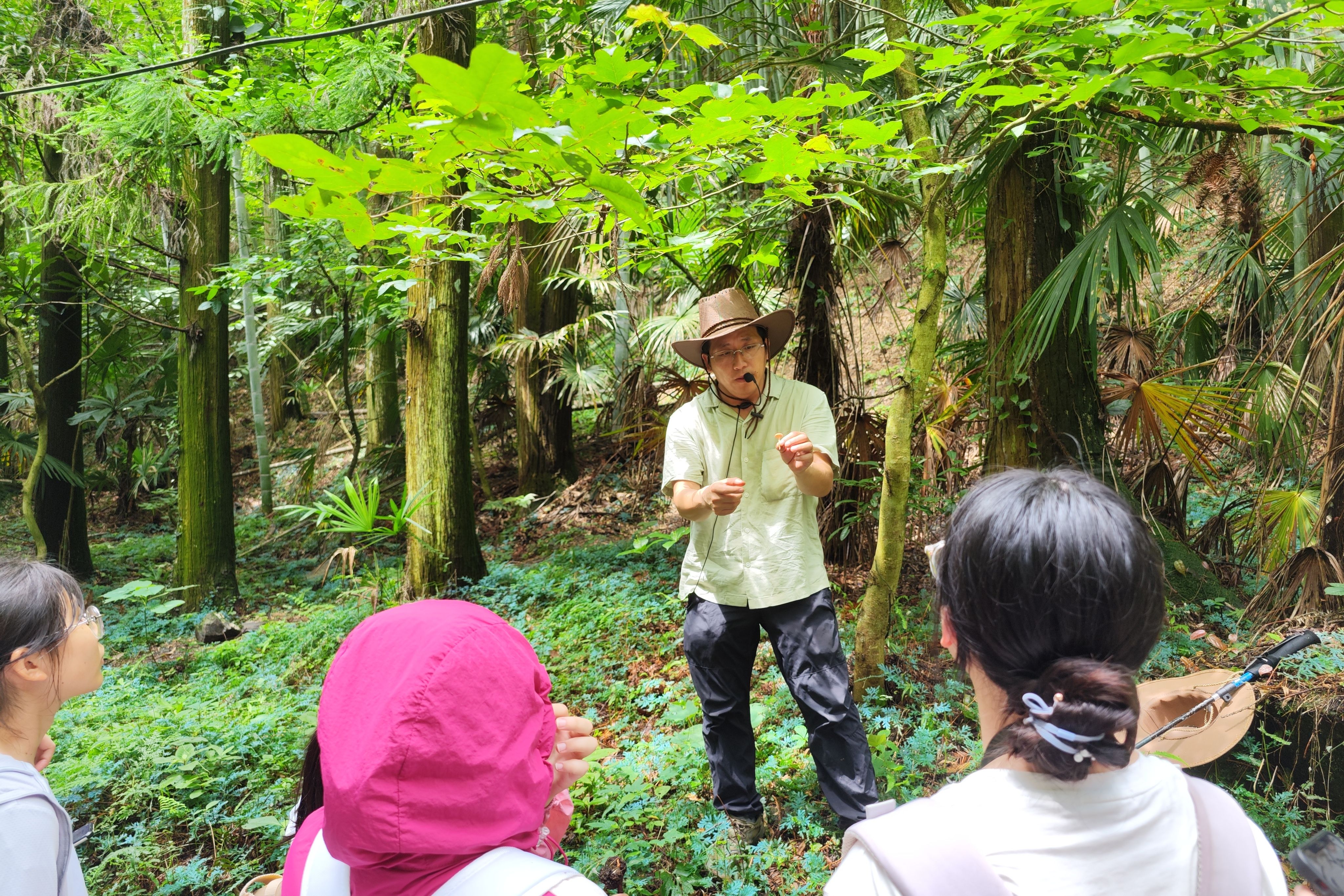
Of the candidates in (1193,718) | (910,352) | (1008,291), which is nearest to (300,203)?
(910,352)

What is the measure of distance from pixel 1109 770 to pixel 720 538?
6.48 ft

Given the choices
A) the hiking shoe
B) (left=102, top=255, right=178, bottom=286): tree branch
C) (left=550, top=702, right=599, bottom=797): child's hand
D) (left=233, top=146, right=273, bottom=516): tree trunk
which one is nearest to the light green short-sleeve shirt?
the hiking shoe

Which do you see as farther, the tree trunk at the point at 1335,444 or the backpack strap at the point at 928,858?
the tree trunk at the point at 1335,444

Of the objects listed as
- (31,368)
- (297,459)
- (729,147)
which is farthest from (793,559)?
(297,459)

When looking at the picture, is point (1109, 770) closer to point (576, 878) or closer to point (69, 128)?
point (576, 878)

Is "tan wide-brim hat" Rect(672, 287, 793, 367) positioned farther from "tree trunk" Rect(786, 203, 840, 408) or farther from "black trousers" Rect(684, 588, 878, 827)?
"tree trunk" Rect(786, 203, 840, 408)

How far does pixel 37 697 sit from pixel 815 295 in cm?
418

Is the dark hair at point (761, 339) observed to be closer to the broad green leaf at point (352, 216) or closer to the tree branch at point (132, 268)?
the broad green leaf at point (352, 216)

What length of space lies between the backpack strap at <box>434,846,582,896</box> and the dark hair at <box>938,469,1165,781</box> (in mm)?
588

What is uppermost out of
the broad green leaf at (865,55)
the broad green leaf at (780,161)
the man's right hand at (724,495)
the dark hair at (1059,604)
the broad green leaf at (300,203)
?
the broad green leaf at (865,55)

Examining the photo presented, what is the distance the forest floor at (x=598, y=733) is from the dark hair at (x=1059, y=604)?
2.11 meters

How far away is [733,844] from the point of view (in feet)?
9.67

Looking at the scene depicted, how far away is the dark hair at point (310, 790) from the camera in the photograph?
4.32ft

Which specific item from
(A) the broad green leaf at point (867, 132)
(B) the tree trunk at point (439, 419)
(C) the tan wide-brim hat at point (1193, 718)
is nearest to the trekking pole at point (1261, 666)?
(C) the tan wide-brim hat at point (1193, 718)
